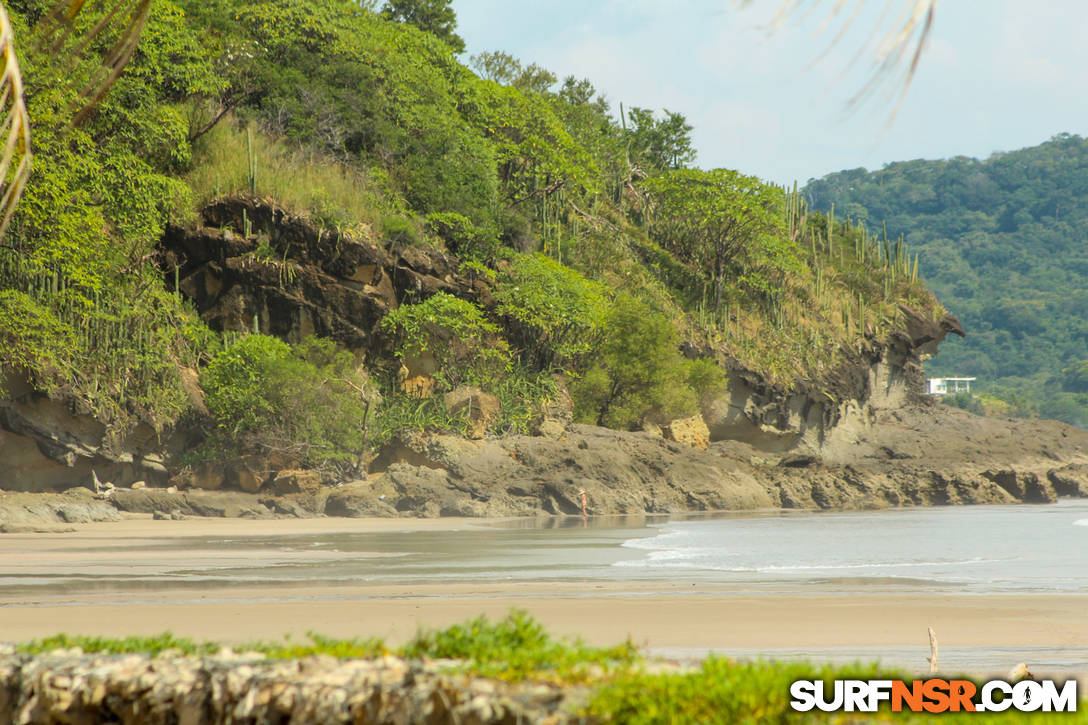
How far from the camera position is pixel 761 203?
130 feet

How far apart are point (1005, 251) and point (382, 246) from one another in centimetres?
9734

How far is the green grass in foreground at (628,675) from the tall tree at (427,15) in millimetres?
44424

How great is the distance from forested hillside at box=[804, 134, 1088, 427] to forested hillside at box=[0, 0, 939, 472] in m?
49.3

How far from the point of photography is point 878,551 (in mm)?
17641

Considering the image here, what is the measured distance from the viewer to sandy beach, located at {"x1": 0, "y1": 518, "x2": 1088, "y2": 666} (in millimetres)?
8219

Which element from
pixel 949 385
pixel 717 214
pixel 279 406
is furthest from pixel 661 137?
pixel 949 385

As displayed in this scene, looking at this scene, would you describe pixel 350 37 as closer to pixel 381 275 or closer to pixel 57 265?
pixel 381 275

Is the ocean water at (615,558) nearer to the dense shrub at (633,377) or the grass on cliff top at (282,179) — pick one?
the dense shrub at (633,377)

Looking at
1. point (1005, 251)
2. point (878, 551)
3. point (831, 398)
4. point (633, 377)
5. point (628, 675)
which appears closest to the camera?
point (628, 675)

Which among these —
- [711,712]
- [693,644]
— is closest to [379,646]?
[711,712]

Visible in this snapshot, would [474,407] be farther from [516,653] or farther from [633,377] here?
[516,653]

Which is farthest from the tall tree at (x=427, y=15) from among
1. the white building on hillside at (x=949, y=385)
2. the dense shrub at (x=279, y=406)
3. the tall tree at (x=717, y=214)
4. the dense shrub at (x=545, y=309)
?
the white building on hillside at (x=949, y=385)

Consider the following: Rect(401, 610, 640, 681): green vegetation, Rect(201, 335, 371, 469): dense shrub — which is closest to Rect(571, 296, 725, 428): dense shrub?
Rect(201, 335, 371, 469): dense shrub

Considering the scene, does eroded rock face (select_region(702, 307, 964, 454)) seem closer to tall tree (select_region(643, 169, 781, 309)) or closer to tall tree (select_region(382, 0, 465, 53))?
tall tree (select_region(643, 169, 781, 309))
